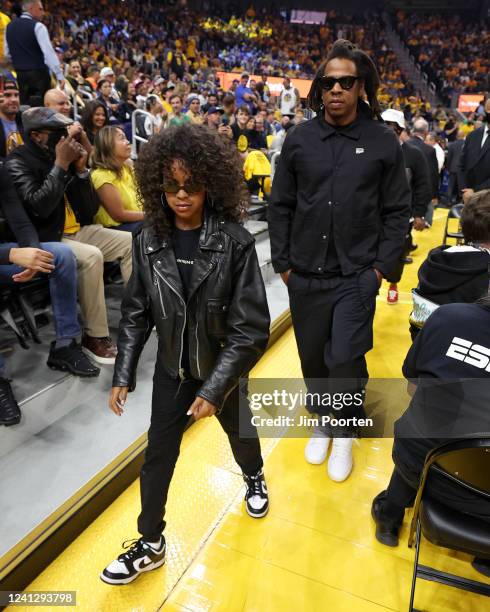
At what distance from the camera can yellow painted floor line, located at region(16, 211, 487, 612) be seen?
1.74 m

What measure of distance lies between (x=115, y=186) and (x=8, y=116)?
94 cm

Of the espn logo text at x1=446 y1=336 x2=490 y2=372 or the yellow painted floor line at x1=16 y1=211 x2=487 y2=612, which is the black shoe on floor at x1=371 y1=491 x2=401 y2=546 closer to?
the yellow painted floor line at x1=16 y1=211 x2=487 y2=612

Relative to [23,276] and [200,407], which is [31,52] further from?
[200,407]

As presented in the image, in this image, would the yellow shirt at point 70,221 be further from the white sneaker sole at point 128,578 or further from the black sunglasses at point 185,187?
the white sneaker sole at point 128,578

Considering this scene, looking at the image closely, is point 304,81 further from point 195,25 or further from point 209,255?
point 209,255

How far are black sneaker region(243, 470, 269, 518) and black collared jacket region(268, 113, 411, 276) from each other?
37.2 inches

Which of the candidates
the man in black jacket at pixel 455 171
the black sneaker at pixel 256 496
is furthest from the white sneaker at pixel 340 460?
the man in black jacket at pixel 455 171

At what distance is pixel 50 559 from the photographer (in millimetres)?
1828

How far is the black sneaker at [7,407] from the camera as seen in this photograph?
2176 mm

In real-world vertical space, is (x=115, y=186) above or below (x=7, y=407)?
above

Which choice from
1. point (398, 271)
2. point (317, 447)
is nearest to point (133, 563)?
point (317, 447)

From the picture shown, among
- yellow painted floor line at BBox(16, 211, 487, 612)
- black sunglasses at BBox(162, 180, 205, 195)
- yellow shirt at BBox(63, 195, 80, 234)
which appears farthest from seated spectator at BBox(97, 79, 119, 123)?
black sunglasses at BBox(162, 180, 205, 195)

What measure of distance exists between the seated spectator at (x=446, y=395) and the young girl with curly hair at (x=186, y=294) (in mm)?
524

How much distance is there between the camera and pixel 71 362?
2.59 m
